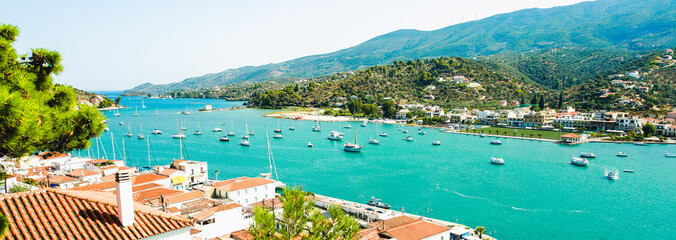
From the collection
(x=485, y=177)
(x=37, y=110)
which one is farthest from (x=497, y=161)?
(x=37, y=110)

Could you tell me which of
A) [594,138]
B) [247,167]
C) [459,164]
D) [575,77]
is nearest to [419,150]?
[459,164]

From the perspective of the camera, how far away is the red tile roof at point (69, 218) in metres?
3.98

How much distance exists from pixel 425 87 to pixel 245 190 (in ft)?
301

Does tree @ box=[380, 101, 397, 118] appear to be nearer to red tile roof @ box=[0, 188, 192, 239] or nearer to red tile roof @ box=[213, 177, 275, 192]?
red tile roof @ box=[213, 177, 275, 192]

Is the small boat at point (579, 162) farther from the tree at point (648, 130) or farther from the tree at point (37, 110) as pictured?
the tree at point (37, 110)

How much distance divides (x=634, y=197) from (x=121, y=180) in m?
31.3

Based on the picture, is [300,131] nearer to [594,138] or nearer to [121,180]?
[594,138]

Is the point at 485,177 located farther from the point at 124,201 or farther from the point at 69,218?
the point at 69,218

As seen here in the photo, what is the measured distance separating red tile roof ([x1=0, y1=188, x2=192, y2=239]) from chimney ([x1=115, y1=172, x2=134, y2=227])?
0.08 meters

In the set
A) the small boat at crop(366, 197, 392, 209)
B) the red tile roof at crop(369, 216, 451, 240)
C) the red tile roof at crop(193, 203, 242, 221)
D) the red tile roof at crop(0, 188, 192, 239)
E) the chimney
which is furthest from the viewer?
the small boat at crop(366, 197, 392, 209)

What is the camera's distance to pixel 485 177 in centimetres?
3145

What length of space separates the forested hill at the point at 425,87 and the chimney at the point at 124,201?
293 ft

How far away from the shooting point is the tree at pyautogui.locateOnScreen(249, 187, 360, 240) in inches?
243

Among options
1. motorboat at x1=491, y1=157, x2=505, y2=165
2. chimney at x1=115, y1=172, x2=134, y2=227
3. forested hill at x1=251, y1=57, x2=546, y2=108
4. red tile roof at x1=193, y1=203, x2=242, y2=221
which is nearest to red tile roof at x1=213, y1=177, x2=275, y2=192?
red tile roof at x1=193, y1=203, x2=242, y2=221
